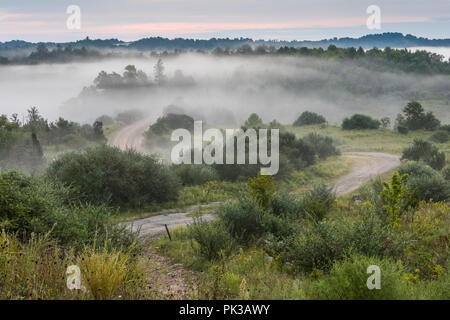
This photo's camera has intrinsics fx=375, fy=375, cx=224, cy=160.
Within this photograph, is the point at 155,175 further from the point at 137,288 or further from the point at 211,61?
the point at 211,61

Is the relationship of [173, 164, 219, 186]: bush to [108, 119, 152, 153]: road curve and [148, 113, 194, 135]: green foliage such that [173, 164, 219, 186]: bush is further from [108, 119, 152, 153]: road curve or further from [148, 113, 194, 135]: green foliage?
[148, 113, 194, 135]: green foliage

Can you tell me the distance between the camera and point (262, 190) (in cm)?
1206

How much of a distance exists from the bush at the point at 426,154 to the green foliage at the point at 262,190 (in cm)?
2275

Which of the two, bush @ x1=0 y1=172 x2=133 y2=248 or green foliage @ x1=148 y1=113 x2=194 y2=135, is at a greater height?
bush @ x1=0 y1=172 x2=133 y2=248

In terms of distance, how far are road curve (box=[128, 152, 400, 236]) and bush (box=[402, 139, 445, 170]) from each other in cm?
135

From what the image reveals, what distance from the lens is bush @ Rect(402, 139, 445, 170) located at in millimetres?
29656

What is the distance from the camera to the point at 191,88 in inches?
5064

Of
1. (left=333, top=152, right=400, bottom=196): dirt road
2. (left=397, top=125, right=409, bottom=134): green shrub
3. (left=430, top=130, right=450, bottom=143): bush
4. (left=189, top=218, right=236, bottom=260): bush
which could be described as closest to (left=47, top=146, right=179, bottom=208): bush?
(left=189, top=218, right=236, bottom=260): bush

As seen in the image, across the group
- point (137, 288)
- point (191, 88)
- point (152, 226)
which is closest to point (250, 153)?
point (152, 226)

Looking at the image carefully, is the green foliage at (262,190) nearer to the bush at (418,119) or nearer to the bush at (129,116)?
the bush at (418,119)

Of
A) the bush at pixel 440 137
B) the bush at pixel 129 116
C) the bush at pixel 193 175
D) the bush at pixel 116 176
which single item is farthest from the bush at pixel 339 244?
the bush at pixel 129 116

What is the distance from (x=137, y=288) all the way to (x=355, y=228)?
4.17 m

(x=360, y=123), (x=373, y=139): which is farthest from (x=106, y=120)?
(x=373, y=139)

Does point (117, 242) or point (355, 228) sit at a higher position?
point (355, 228)
